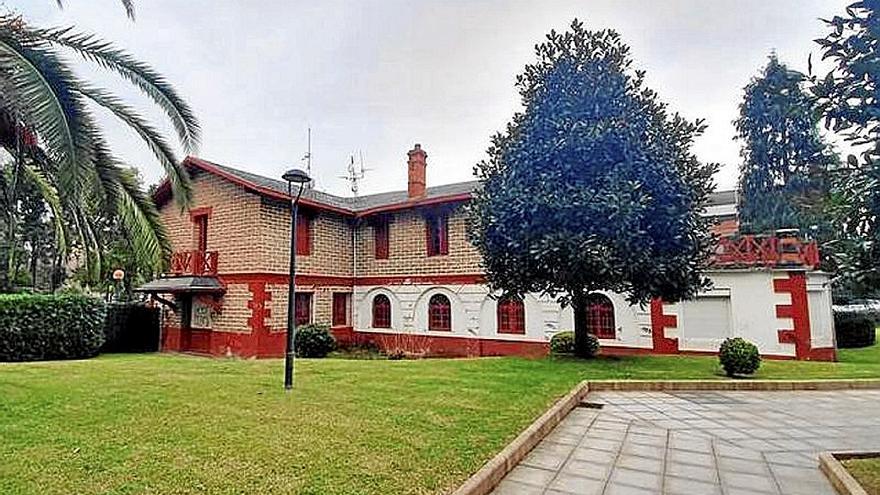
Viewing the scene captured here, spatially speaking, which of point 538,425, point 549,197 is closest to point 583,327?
point 549,197

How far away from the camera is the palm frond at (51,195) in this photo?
8.69 meters

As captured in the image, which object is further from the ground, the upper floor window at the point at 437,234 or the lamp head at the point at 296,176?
the upper floor window at the point at 437,234

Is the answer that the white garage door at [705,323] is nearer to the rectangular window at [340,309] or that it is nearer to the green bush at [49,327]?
the rectangular window at [340,309]

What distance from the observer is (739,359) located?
969 cm

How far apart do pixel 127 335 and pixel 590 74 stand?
16.6 meters

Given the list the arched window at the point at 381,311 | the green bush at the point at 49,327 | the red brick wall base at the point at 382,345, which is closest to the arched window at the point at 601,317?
the red brick wall base at the point at 382,345

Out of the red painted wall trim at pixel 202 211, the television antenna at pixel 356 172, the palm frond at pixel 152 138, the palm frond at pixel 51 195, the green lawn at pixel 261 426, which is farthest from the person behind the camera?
the television antenna at pixel 356 172

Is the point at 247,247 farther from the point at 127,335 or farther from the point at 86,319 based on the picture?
the point at 127,335

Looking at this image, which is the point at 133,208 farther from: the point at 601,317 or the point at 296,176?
the point at 601,317

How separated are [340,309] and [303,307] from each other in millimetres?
1659

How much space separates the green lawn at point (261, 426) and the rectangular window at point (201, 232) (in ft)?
26.5

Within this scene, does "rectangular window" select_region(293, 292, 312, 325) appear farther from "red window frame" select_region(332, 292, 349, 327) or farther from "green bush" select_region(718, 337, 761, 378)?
"green bush" select_region(718, 337, 761, 378)

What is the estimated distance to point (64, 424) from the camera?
5414mm

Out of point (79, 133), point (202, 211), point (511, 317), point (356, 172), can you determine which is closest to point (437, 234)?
point (511, 317)
